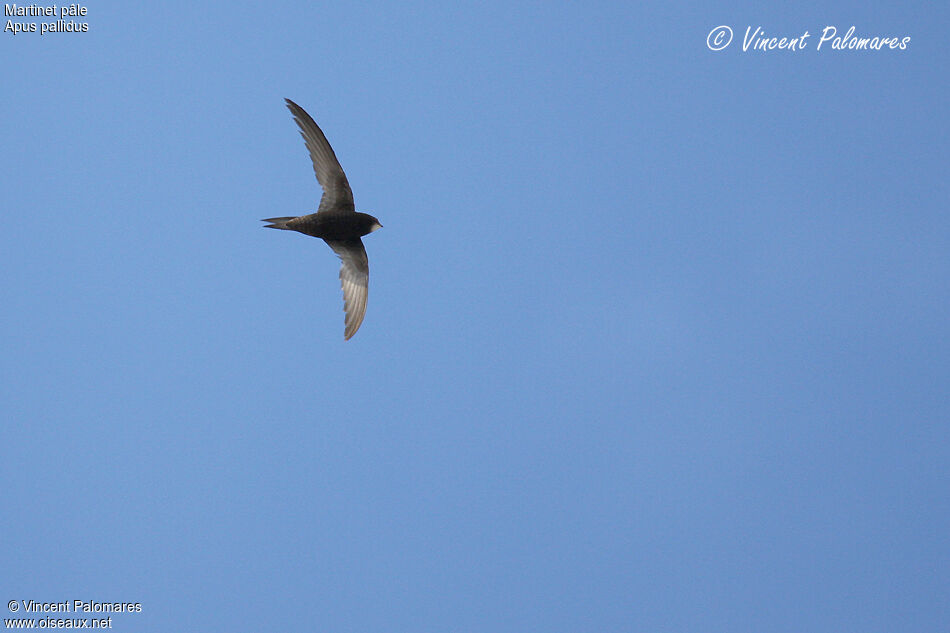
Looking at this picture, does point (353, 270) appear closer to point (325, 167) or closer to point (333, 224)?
point (333, 224)

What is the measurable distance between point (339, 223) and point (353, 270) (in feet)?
4.04

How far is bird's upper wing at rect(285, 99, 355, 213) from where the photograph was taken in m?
20.4

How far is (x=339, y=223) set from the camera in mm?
21484

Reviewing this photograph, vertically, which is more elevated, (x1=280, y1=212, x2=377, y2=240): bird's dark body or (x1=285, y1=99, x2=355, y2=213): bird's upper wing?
(x1=285, y1=99, x2=355, y2=213): bird's upper wing

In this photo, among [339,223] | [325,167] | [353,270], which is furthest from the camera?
[353,270]

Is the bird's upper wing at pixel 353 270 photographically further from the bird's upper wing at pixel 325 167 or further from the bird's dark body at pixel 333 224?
the bird's upper wing at pixel 325 167

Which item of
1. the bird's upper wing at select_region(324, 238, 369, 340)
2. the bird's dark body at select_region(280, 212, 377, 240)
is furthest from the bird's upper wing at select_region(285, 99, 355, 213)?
the bird's upper wing at select_region(324, 238, 369, 340)

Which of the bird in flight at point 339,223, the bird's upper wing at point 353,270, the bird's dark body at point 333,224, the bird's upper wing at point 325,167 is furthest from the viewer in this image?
the bird's upper wing at point 353,270

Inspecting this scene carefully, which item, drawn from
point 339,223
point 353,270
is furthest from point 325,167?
point 353,270

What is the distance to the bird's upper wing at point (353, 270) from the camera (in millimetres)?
22047

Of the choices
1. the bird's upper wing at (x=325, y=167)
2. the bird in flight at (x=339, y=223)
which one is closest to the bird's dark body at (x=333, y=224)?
the bird in flight at (x=339, y=223)

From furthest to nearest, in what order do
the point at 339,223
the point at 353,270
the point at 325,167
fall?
the point at 353,270
the point at 339,223
the point at 325,167

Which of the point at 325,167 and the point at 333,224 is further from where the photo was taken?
the point at 333,224

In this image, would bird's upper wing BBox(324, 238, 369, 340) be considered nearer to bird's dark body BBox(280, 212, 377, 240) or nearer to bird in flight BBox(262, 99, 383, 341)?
Answer: bird in flight BBox(262, 99, 383, 341)
